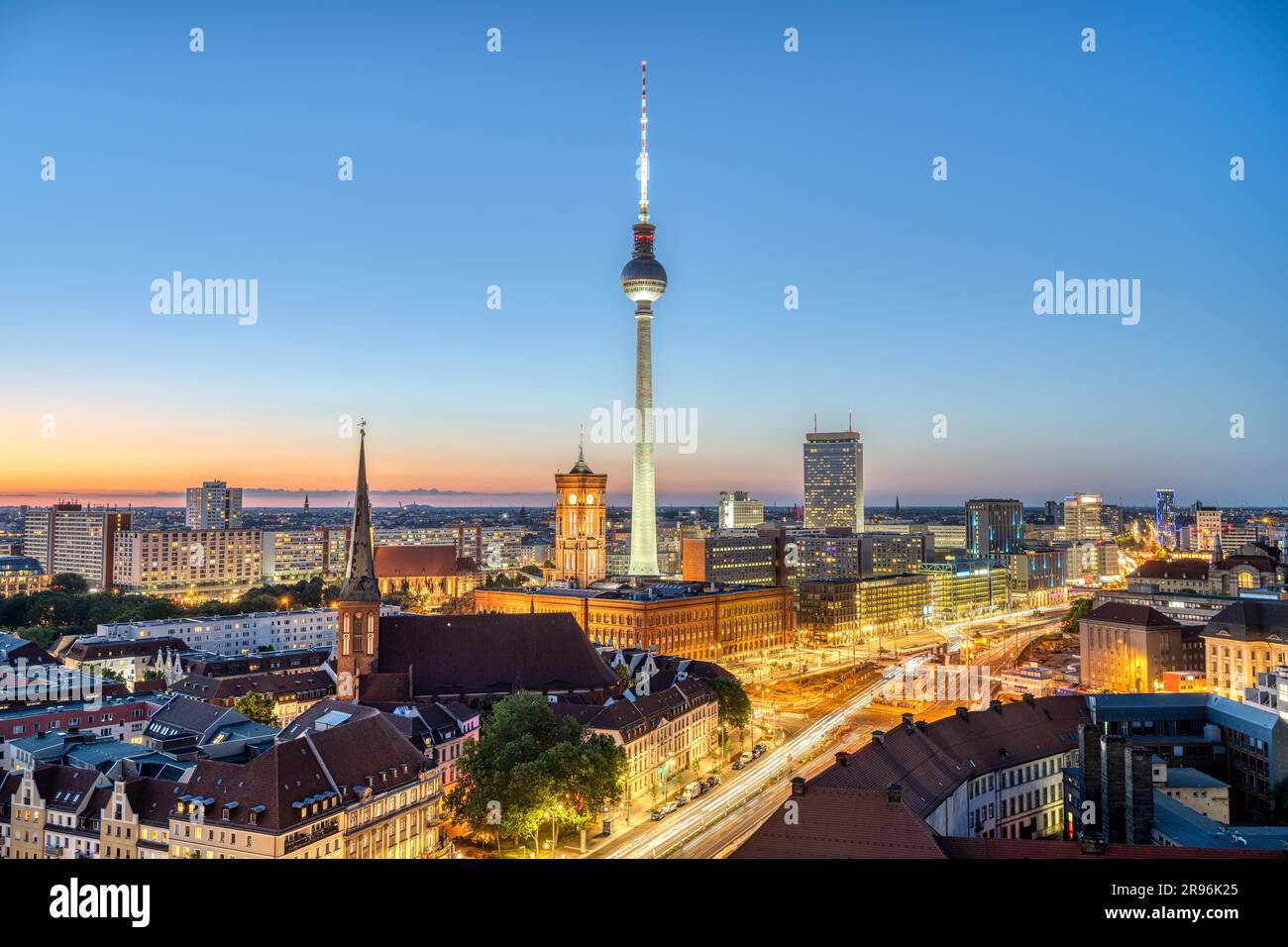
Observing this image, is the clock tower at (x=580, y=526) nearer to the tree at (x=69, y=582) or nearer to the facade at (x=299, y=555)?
the facade at (x=299, y=555)

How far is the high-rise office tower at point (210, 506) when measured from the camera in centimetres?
11206

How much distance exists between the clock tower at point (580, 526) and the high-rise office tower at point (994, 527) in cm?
7621

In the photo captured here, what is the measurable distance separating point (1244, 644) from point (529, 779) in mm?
35270

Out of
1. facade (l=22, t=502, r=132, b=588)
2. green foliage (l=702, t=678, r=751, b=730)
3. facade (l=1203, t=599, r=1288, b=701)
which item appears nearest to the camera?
green foliage (l=702, t=678, r=751, b=730)

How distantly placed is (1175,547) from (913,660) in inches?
4227

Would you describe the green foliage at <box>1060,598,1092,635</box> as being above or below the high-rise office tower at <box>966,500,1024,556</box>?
below

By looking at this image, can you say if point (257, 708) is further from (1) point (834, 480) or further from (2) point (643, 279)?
(1) point (834, 480)

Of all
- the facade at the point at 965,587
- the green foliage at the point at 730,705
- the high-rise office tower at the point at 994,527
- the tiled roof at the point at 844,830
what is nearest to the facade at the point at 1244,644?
the green foliage at the point at 730,705

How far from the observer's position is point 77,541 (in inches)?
3765

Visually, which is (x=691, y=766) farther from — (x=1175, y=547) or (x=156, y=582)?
(x=1175, y=547)

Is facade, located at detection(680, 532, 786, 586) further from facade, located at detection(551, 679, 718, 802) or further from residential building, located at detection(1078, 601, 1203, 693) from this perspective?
facade, located at detection(551, 679, 718, 802)

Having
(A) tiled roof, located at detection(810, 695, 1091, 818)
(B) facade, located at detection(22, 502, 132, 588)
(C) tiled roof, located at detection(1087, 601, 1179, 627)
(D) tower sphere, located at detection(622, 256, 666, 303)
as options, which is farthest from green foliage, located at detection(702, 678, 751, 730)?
(B) facade, located at detection(22, 502, 132, 588)

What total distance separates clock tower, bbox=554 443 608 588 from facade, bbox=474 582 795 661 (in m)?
8.92

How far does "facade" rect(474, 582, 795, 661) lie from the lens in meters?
60.4
